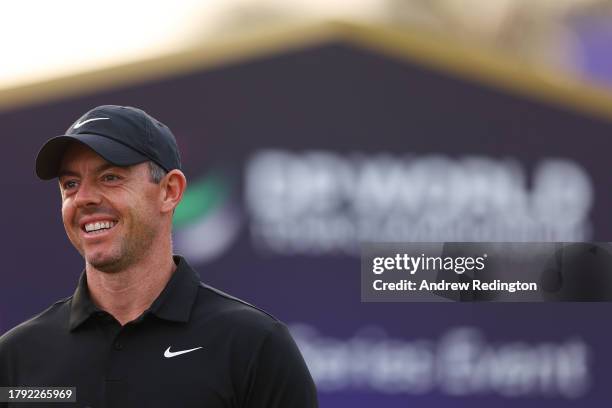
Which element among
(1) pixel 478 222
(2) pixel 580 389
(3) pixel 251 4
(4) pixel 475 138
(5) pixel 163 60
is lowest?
(2) pixel 580 389

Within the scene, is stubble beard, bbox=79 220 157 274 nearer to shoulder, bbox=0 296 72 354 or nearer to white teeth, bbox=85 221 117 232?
white teeth, bbox=85 221 117 232

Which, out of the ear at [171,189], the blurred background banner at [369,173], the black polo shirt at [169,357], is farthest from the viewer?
the blurred background banner at [369,173]

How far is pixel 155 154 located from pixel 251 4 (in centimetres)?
250

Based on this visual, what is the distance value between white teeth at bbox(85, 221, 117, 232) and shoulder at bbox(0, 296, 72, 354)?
19 cm

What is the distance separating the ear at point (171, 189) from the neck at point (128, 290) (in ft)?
0.29

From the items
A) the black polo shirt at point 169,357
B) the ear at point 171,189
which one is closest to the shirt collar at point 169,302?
the black polo shirt at point 169,357

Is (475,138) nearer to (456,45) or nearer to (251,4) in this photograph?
(456,45)

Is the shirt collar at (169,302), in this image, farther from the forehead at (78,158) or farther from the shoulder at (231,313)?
the forehead at (78,158)

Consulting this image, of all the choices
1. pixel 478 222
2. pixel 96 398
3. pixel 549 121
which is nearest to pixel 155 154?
pixel 96 398

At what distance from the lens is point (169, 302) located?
1524 millimetres

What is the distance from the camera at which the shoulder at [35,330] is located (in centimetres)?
155

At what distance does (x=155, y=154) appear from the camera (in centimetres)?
152

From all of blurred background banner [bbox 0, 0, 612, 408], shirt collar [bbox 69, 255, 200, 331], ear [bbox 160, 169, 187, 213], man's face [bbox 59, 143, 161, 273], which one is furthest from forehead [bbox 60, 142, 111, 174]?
blurred background banner [bbox 0, 0, 612, 408]

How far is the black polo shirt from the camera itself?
56.3 inches
